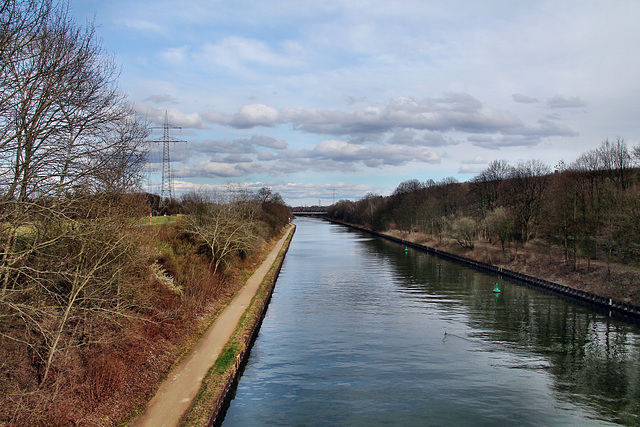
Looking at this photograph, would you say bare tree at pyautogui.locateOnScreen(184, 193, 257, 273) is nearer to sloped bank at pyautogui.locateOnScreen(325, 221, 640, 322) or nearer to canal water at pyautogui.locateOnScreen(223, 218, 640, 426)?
canal water at pyautogui.locateOnScreen(223, 218, 640, 426)

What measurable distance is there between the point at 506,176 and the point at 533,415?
68829 mm

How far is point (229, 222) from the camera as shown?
38.6 m

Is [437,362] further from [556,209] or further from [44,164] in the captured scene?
[556,209]

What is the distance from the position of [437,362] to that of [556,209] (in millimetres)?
28999

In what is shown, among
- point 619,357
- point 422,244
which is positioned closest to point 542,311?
point 619,357

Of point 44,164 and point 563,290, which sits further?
point 563,290

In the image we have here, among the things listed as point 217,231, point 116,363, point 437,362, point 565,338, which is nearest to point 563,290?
point 565,338

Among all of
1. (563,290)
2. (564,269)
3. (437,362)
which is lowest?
(437,362)

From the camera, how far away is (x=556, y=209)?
43406 mm

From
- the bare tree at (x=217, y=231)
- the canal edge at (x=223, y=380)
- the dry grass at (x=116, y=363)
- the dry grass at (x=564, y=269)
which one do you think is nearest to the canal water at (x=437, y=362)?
the canal edge at (x=223, y=380)

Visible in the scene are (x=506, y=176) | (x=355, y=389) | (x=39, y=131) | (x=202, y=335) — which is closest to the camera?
(x=39, y=131)

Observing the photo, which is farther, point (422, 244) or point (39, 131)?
point (422, 244)

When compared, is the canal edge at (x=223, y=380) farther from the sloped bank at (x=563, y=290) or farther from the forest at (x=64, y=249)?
the sloped bank at (x=563, y=290)

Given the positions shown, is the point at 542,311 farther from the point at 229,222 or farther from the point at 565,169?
the point at 565,169
